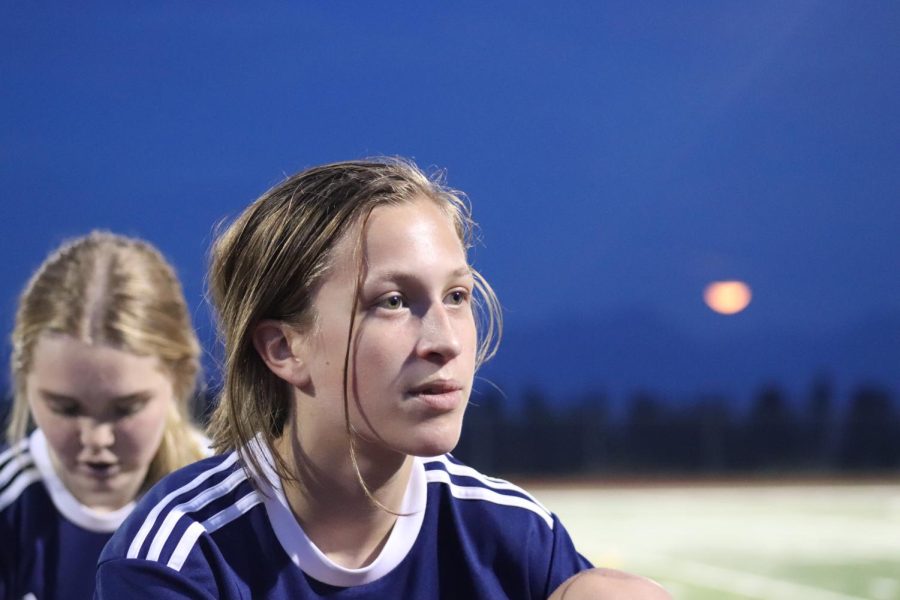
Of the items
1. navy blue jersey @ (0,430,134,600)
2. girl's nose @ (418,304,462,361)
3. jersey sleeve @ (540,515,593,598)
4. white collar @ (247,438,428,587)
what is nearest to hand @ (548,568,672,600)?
jersey sleeve @ (540,515,593,598)

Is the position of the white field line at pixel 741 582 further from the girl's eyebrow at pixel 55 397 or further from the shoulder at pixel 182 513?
the shoulder at pixel 182 513

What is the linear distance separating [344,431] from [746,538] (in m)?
11.3

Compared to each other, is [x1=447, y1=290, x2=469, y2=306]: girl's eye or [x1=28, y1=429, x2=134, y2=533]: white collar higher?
[x1=447, y1=290, x2=469, y2=306]: girl's eye

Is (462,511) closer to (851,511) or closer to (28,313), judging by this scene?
(28,313)

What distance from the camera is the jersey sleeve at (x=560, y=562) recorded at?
231 cm

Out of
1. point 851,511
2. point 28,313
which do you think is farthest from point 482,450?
point 28,313

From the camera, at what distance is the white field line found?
8.72m

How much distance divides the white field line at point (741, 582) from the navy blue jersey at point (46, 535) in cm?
629

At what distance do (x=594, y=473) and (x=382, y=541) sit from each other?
64.8 ft

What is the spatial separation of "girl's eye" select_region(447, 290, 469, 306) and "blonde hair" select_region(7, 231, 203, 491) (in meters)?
1.48

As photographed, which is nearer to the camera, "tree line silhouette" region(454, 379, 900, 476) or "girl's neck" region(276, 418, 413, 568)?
"girl's neck" region(276, 418, 413, 568)

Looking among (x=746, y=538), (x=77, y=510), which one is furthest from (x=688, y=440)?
(x=77, y=510)

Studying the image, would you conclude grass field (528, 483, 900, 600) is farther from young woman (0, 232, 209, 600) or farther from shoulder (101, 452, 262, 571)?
shoulder (101, 452, 262, 571)

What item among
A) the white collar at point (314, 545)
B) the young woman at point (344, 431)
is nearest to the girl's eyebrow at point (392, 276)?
the young woman at point (344, 431)
